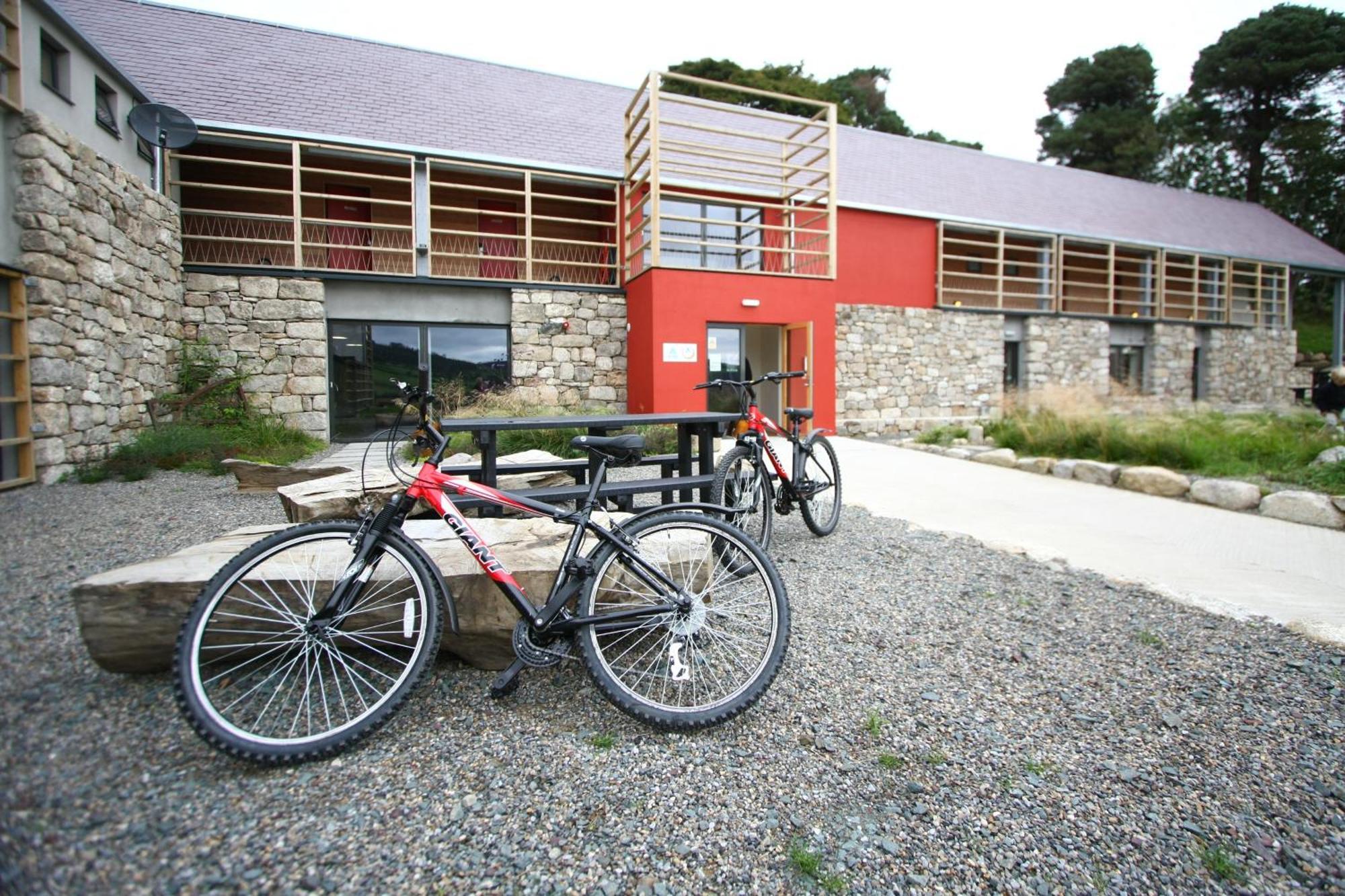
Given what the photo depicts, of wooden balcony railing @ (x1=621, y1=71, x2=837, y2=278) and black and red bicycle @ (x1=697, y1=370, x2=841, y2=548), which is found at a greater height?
wooden balcony railing @ (x1=621, y1=71, x2=837, y2=278)

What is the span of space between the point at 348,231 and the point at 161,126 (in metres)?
3.66

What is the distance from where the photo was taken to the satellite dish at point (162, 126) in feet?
24.1

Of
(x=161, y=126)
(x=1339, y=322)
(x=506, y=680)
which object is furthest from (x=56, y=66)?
(x=1339, y=322)

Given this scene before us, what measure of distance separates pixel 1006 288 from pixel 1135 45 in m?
25.7

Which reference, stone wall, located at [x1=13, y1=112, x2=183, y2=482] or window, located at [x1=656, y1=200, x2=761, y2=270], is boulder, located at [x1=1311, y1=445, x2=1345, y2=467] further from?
stone wall, located at [x1=13, y1=112, x2=183, y2=482]

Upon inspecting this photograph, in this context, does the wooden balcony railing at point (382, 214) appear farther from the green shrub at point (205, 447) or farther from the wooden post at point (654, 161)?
the green shrub at point (205, 447)

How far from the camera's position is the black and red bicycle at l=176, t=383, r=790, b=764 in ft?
5.90

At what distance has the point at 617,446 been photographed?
2.12 metres

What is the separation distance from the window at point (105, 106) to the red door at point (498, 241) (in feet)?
17.4

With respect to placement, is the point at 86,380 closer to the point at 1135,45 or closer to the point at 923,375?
the point at 923,375

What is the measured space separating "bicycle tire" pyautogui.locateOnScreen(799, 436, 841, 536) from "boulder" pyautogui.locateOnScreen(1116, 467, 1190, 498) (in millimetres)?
3562

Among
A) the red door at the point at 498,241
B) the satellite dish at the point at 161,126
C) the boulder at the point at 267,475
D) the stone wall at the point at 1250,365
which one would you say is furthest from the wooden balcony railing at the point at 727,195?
the stone wall at the point at 1250,365

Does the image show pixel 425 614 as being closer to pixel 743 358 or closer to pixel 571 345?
pixel 571 345

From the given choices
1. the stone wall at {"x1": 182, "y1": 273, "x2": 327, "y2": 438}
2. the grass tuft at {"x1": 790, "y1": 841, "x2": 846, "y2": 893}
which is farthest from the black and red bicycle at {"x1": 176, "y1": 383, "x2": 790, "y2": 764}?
the stone wall at {"x1": 182, "y1": 273, "x2": 327, "y2": 438}
